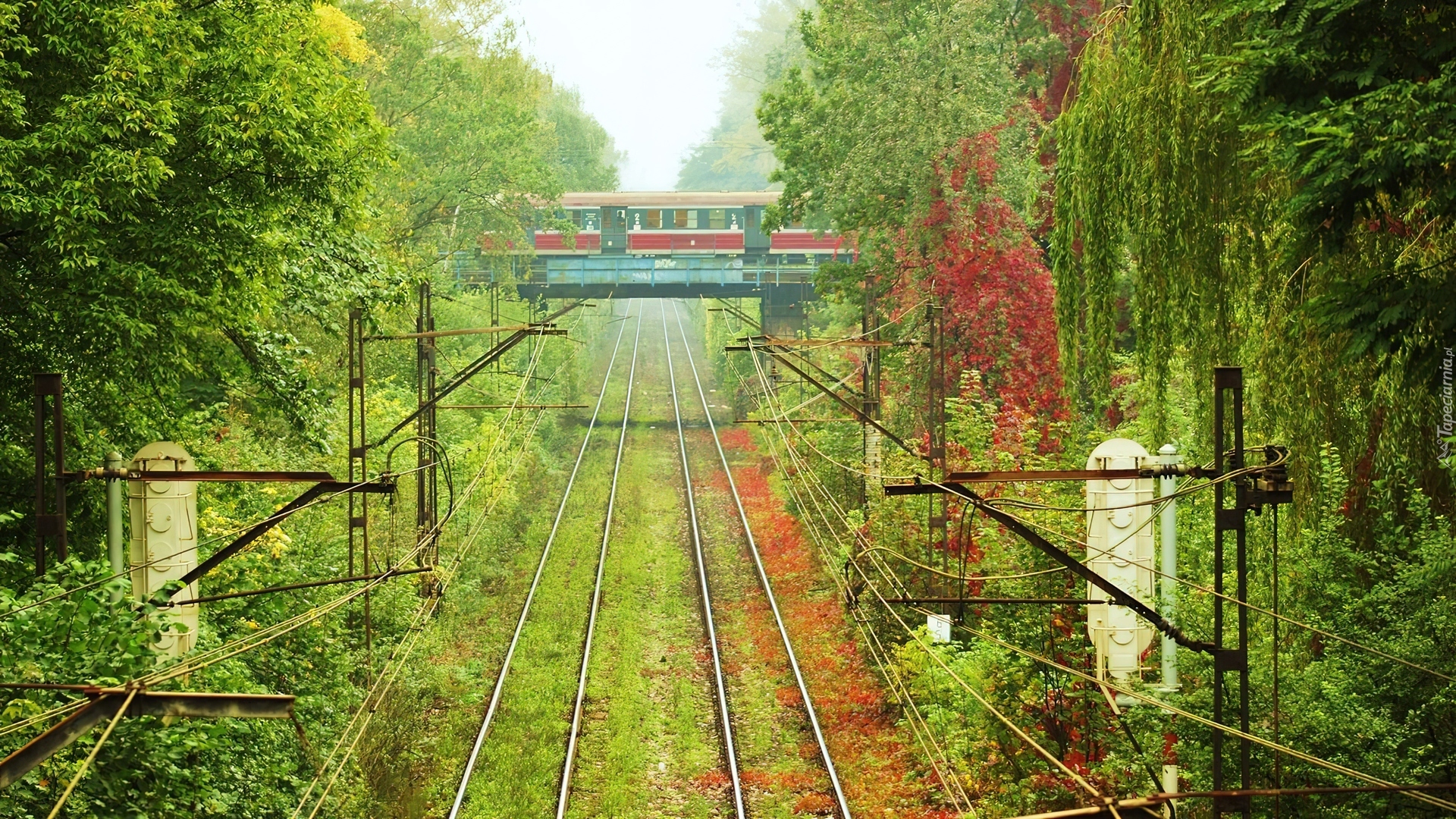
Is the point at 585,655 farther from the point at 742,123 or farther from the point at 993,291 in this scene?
the point at 742,123

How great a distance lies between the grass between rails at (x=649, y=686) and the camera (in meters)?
15.0

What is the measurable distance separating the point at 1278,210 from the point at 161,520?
30.4 ft

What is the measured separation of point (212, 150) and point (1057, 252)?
7.98 metres

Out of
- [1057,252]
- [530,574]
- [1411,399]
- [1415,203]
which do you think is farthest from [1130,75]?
[530,574]

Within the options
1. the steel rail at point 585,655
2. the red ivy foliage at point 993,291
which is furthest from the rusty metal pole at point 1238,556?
the red ivy foliage at point 993,291

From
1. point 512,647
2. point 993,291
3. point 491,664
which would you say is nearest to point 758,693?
point 512,647

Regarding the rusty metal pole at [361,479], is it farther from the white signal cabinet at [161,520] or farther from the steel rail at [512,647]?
the steel rail at [512,647]

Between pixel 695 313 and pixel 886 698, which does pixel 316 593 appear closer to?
pixel 886 698

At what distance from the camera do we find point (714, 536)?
28609 mm

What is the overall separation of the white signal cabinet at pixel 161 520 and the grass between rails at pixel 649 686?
208 inches

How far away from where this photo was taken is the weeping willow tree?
7.37 m

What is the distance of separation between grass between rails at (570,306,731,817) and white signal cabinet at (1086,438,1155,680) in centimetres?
495

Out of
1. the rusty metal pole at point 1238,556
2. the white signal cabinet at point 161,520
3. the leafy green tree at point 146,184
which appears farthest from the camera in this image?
the leafy green tree at point 146,184

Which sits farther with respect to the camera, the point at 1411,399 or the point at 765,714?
the point at 765,714
